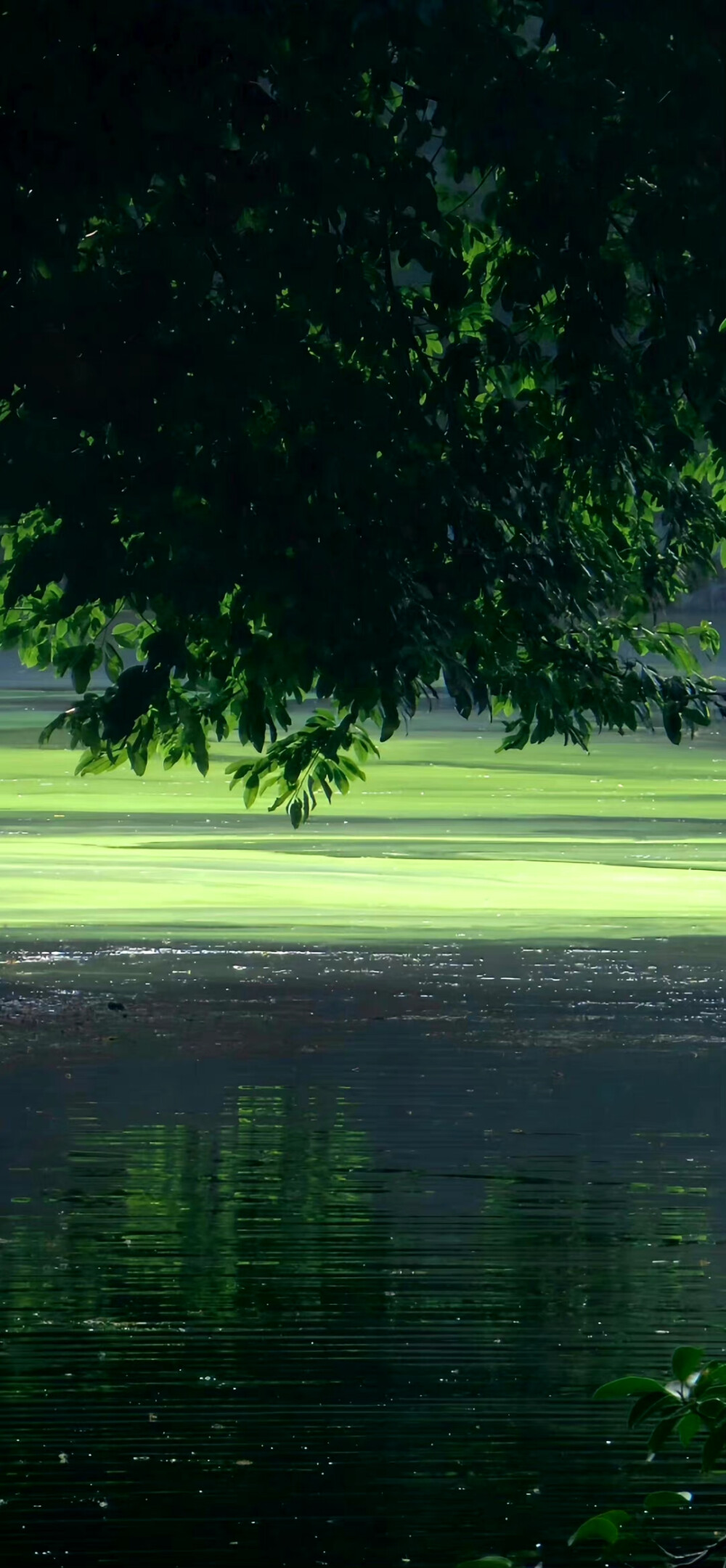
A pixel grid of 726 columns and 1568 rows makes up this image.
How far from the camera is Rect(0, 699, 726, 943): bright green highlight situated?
21516 mm

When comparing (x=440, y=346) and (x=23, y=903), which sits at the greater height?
(x=440, y=346)

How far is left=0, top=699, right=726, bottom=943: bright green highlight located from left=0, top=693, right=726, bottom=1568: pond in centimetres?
11

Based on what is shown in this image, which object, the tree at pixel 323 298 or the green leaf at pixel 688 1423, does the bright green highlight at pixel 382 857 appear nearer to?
the tree at pixel 323 298

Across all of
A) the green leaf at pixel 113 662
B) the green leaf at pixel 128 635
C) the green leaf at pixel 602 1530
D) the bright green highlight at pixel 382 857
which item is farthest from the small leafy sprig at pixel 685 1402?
the bright green highlight at pixel 382 857

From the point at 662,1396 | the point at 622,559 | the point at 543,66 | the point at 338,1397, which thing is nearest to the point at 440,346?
the point at 622,559

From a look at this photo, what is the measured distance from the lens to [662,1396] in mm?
4551

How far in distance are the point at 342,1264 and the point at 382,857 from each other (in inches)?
651

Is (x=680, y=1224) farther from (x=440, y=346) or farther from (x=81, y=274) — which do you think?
(x=440, y=346)

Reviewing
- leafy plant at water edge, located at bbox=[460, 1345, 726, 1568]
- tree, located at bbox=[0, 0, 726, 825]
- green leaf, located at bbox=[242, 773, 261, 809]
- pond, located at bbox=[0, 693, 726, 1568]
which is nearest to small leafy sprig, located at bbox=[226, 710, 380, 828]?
green leaf, located at bbox=[242, 773, 261, 809]

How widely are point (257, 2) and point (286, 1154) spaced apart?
4.05m

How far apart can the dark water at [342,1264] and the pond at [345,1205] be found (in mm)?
17

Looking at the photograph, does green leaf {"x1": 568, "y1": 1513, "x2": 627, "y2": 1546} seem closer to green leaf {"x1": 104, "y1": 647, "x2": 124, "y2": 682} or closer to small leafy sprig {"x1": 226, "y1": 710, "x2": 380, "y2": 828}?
green leaf {"x1": 104, "y1": 647, "x2": 124, "y2": 682}

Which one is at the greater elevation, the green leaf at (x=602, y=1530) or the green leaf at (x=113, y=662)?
the green leaf at (x=113, y=662)

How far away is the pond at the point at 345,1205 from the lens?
763cm
